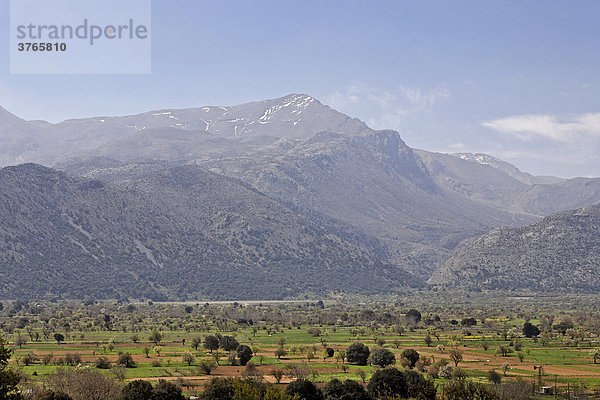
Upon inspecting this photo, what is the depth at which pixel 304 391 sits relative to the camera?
47.6m

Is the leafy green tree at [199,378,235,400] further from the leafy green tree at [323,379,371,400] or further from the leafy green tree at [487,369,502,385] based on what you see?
the leafy green tree at [487,369,502,385]

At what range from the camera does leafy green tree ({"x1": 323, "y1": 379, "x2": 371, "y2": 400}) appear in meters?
47.5

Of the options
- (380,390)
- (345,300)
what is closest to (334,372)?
(380,390)

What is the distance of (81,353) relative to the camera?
76500 mm

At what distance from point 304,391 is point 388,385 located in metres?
6.89

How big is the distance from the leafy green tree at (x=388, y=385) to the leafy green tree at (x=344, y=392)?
5.93 ft

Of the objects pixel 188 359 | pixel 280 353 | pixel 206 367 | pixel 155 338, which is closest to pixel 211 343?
pixel 280 353

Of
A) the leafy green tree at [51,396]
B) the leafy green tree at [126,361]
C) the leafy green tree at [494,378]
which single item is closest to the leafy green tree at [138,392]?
the leafy green tree at [51,396]

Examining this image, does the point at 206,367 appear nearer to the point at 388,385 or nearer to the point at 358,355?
the point at 358,355

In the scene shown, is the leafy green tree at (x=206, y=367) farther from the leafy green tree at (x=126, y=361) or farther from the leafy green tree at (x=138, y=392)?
the leafy green tree at (x=138, y=392)

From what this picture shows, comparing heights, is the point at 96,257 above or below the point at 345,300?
above

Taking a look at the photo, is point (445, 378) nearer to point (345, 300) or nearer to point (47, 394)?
point (47, 394)

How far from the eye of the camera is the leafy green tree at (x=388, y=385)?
50531 mm

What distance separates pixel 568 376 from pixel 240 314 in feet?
252
